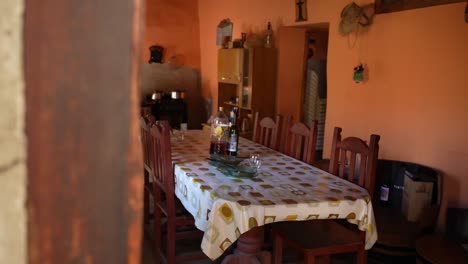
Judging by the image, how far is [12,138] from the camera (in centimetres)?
31

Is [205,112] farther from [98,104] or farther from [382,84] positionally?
[98,104]

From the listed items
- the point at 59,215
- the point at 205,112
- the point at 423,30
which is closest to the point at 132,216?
the point at 59,215

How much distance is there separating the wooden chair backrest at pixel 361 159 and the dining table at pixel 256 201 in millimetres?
73

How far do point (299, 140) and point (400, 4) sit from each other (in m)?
1.23

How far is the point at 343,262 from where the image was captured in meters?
2.90

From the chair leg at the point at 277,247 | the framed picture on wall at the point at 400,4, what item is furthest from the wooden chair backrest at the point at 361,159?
the framed picture on wall at the point at 400,4

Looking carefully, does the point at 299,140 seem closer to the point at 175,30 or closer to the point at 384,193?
the point at 384,193

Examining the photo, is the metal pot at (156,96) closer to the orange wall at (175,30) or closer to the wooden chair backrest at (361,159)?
the orange wall at (175,30)

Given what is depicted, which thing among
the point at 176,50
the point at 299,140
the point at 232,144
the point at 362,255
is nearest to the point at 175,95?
the point at 176,50

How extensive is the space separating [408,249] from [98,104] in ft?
8.98

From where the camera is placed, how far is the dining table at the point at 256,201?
6.14 feet

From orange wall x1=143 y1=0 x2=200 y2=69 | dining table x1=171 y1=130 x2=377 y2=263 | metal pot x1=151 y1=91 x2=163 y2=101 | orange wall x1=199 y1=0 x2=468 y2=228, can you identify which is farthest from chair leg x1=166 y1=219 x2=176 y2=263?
orange wall x1=143 y1=0 x2=200 y2=69

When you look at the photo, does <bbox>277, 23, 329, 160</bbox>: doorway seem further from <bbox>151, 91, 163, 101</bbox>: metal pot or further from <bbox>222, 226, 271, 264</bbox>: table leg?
<bbox>222, 226, 271, 264</bbox>: table leg

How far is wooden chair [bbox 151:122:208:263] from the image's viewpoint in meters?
2.39
